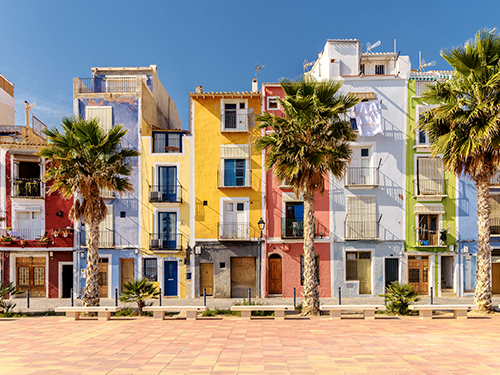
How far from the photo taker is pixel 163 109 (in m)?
28.7

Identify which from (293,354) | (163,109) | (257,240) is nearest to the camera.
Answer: (293,354)

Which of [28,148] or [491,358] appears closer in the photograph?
[491,358]

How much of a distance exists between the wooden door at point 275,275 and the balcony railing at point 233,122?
8441mm

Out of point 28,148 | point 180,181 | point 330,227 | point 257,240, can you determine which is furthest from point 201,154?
point 28,148

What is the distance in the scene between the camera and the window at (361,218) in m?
22.2

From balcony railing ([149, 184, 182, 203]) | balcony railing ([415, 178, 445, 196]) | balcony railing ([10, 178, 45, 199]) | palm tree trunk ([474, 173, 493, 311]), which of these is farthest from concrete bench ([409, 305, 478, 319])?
balcony railing ([10, 178, 45, 199])

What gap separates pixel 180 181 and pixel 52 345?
537 inches

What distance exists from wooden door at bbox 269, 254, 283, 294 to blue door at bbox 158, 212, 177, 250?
6245 millimetres

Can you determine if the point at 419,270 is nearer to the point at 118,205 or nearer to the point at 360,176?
the point at 360,176

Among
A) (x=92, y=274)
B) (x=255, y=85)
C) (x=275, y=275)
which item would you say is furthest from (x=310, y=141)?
(x=255, y=85)

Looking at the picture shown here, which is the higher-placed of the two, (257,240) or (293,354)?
(257,240)

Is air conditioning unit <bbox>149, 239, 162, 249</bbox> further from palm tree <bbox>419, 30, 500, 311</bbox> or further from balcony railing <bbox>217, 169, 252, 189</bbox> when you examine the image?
palm tree <bbox>419, 30, 500, 311</bbox>

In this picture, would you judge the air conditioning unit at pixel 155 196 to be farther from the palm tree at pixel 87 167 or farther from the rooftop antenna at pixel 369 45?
the rooftop antenna at pixel 369 45

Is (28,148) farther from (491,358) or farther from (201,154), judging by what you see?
(491,358)
